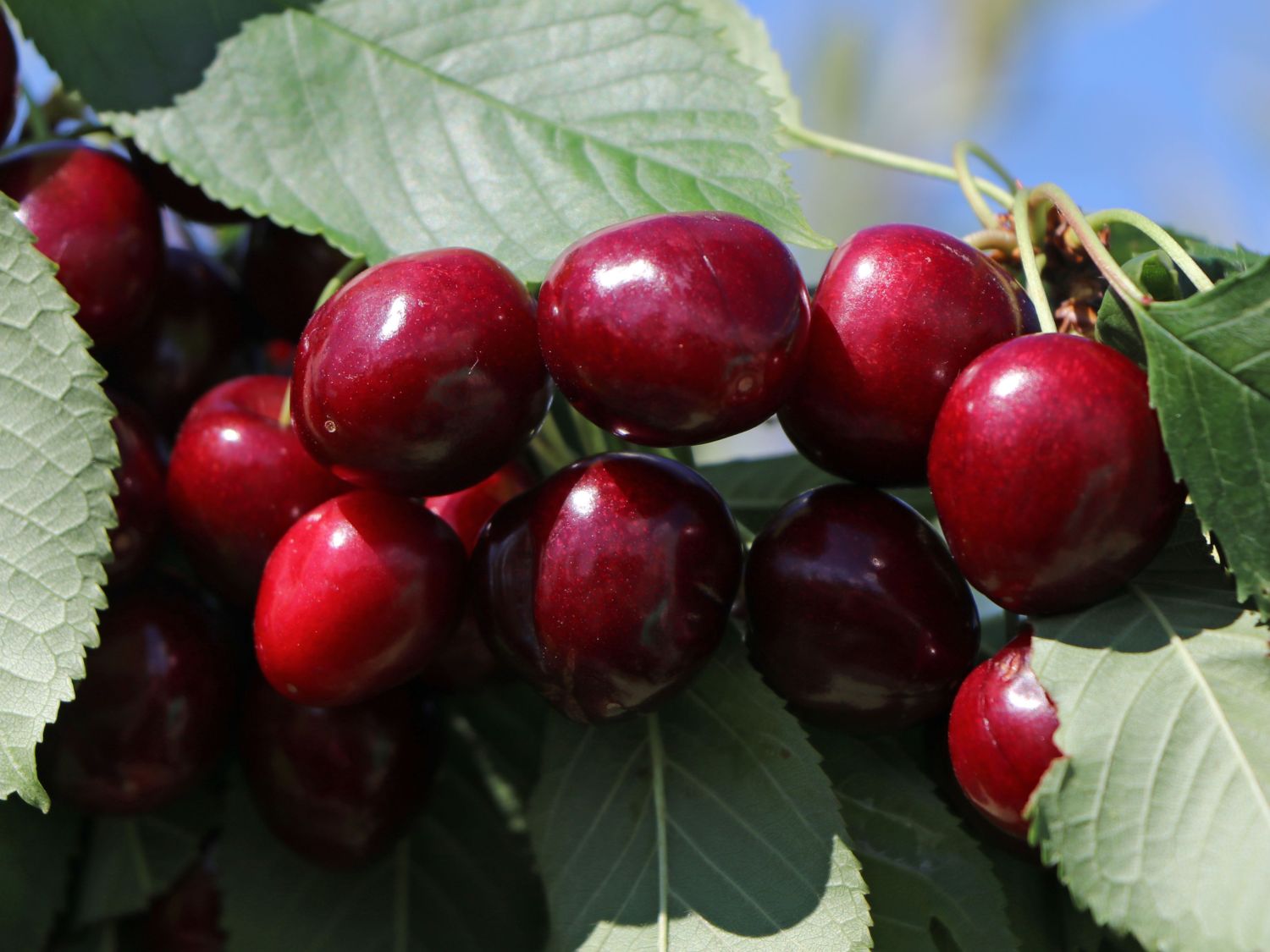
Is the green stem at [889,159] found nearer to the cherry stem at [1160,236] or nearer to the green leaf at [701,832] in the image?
the cherry stem at [1160,236]

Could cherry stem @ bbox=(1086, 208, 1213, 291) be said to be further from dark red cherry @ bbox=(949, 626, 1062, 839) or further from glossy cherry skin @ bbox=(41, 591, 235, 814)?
glossy cherry skin @ bbox=(41, 591, 235, 814)

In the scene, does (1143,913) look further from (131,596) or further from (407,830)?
(131,596)

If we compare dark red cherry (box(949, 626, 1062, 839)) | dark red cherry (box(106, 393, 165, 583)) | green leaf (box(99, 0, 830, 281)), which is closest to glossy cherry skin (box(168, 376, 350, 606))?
dark red cherry (box(106, 393, 165, 583))

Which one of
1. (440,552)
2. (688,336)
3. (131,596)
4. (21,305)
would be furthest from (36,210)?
(688,336)

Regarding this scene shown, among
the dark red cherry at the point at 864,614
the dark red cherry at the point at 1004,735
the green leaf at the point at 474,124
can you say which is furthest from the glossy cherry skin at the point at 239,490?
the dark red cherry at the point at 1004,735

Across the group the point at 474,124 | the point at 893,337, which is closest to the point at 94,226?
the point at 474,124

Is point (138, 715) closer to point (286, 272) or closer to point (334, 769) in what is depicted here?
point (334, 769)
